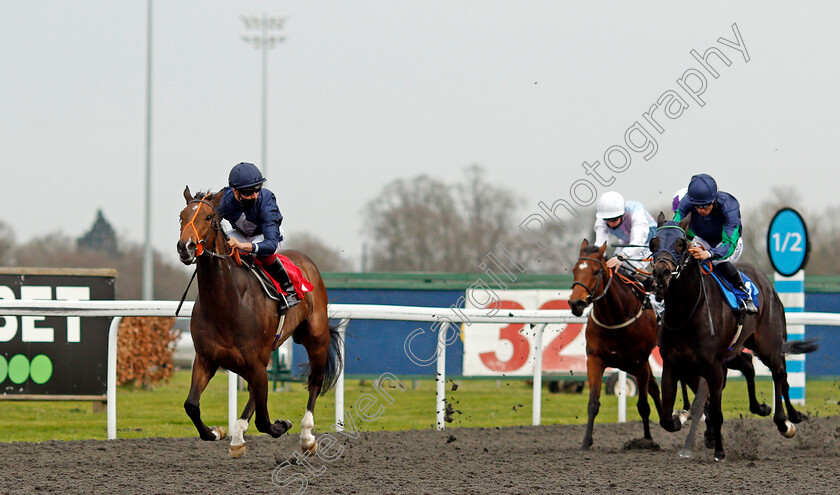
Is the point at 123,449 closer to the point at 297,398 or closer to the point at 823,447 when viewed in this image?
the point at 297,398

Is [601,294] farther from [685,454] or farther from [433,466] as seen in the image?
[433,466]

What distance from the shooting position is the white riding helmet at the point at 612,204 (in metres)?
6.48

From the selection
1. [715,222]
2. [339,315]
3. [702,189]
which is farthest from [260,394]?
[715,222]

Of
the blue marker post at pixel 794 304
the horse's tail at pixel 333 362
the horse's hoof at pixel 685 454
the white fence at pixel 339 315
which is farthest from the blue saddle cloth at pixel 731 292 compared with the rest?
Result: the blue marker post at pixel 794 304

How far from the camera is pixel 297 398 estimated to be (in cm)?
887

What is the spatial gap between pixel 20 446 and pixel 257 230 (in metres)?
2.16

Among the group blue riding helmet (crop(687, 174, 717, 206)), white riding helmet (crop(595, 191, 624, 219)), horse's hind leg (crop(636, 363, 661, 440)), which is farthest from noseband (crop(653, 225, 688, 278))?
horse's hind leg (crop(636, 363, 661, 440))

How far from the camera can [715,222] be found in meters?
6.02

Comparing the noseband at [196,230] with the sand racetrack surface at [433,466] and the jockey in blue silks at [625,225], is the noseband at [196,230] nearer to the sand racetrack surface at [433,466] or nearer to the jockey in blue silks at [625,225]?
the sand racetrack surface at [433,466]

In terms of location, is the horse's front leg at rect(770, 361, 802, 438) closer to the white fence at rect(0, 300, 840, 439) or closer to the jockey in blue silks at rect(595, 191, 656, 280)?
the jockey in blue silks at rect(595, 191, 656, 280)

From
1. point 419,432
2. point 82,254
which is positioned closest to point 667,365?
point 419,432

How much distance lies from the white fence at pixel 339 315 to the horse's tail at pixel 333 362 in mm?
126

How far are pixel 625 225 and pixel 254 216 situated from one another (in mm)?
2731

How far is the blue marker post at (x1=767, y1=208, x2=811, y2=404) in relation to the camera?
9148 millimetres
